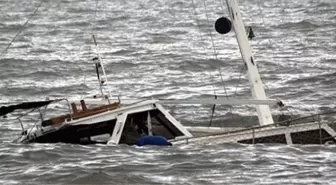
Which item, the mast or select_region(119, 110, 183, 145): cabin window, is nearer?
select_region(119, 110, 183, 145): cabin window

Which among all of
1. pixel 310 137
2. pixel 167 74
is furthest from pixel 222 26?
pixel 167 74

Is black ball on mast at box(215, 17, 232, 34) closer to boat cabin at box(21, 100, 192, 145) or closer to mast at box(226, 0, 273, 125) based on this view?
mast at box(226, 0, 273, 125)

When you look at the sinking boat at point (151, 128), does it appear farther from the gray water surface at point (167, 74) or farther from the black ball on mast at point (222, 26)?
the black ball on mast at point (222, 26)

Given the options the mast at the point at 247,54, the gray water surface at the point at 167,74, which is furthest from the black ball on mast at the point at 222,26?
the gray water surface at the point at 167,74

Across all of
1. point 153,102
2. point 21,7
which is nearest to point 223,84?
point 153,102

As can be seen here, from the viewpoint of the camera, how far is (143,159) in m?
21.1

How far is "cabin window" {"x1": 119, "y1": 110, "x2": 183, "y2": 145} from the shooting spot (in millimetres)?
23359

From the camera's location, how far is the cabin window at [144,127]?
23359 mm

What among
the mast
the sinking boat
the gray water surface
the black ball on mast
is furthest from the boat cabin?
the black ball on mast

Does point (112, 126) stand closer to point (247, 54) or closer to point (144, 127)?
point (144, 127)

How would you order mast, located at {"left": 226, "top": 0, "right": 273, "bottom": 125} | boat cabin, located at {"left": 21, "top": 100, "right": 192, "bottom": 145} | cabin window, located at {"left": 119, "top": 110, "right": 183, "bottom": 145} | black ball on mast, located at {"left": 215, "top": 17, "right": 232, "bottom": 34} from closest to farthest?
1. boat cabin, located at {"left": 21, "top": 100, "right": 192, "bottom": 145}
2. cabin window, located at {"left": 119, "top": 110, "right": 183, "bottom": 145}
3. mast, located at {"left": 226, "top": 0, "right": 273, "bottom": 125}
4. black ball on mast, located at {"left": 215, "top": 17, "right": 232, "bottom": 34}

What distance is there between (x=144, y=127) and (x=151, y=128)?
301 mm

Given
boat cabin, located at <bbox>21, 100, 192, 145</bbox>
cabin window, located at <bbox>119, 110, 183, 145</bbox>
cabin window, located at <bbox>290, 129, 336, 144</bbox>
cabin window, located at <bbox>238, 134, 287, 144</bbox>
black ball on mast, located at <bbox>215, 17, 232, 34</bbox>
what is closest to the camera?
cabin window, located at <bbox>290, 129, 336, 144</bbox>

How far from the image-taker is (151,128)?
2333cm
